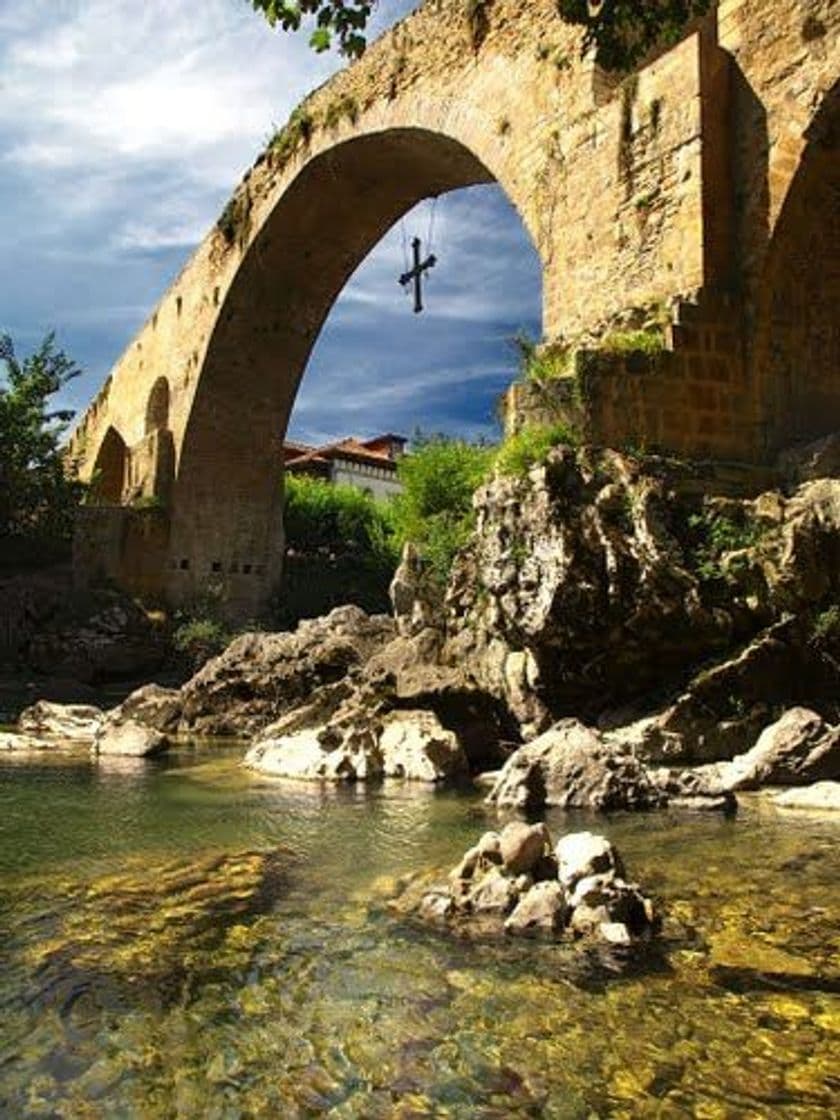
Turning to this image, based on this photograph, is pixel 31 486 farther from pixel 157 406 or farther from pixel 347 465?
pixel 347 465

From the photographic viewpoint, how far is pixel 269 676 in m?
12.0

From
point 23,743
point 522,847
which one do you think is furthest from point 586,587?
point 23,743

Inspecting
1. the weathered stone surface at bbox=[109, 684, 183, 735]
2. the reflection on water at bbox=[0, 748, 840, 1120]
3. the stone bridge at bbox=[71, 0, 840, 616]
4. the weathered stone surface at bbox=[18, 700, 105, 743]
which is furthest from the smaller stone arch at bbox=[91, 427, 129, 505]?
the reflection on water at bbox=[0, 748, 840, 1120]

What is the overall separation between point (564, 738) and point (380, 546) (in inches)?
646

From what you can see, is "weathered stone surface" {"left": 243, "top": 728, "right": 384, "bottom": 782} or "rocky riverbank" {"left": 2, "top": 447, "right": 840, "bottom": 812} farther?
"weathered stone surface" {"left": 243, "top": 728, "right": 384, "bottom": 782}

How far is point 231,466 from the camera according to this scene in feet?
71.9

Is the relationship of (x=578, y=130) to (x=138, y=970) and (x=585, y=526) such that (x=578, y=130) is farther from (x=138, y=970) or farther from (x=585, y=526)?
(x=138, y=970)

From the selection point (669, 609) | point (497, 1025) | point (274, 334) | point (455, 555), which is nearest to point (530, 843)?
point (497, 1025)

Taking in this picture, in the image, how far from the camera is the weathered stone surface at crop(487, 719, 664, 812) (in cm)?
585

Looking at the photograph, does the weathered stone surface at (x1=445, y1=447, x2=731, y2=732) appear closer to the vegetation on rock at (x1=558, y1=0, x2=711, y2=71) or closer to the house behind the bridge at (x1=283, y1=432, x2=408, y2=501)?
the vegetation on rock at (x1=558, y1=0, x2=711, y2=71)

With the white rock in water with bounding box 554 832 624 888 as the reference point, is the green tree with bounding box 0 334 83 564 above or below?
above

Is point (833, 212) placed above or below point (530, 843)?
above

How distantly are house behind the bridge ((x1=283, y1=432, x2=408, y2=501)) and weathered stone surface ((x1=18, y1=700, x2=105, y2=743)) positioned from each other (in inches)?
1107

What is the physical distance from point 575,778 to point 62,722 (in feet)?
23.7
